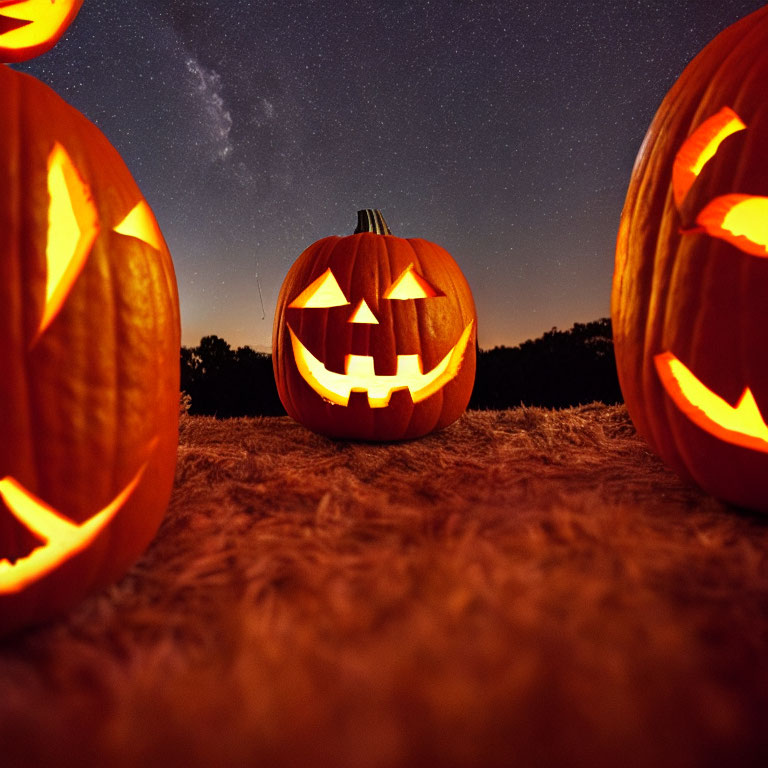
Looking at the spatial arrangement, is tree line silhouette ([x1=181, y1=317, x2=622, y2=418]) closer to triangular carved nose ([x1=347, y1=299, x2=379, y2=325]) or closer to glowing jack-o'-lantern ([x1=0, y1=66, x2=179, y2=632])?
triangular carved nose ([x1=347, y1=299, x2=379, y2=325])

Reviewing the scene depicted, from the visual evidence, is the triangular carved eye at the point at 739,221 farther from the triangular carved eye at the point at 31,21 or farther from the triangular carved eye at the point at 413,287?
the triangular carved eye at the point at 31,21

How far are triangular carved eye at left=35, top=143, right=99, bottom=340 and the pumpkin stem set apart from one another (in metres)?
1.62

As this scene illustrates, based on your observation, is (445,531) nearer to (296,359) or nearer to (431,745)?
(431,745)

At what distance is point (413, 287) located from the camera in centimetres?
201

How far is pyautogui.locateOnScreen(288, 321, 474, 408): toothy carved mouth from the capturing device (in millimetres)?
1931

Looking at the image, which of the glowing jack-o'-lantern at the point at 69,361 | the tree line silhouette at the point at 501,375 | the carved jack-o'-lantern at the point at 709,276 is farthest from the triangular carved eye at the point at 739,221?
the tree line silhouette at the point at 501,375

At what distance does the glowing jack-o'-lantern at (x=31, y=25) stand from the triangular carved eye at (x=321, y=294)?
115 cm

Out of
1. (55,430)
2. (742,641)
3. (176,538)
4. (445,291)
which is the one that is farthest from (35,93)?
(445,291)

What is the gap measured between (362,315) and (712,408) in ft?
4.15

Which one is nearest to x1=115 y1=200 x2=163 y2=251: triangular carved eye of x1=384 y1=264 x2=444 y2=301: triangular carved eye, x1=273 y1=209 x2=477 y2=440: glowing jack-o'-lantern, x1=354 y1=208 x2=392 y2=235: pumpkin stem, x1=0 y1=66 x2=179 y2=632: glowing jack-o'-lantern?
x1=0 y1=66 x2=179 y2=632: glowing jack-o'-lantern

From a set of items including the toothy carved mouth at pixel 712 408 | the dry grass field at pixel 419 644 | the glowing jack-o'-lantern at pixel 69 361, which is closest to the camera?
the dry grass field at pixel 419 644

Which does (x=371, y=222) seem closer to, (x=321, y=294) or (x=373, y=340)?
(x=321, y=294)

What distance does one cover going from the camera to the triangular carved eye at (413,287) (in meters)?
1.99

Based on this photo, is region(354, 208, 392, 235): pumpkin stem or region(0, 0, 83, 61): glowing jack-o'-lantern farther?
region(354, 208, 392, 235): pumpkin stem
